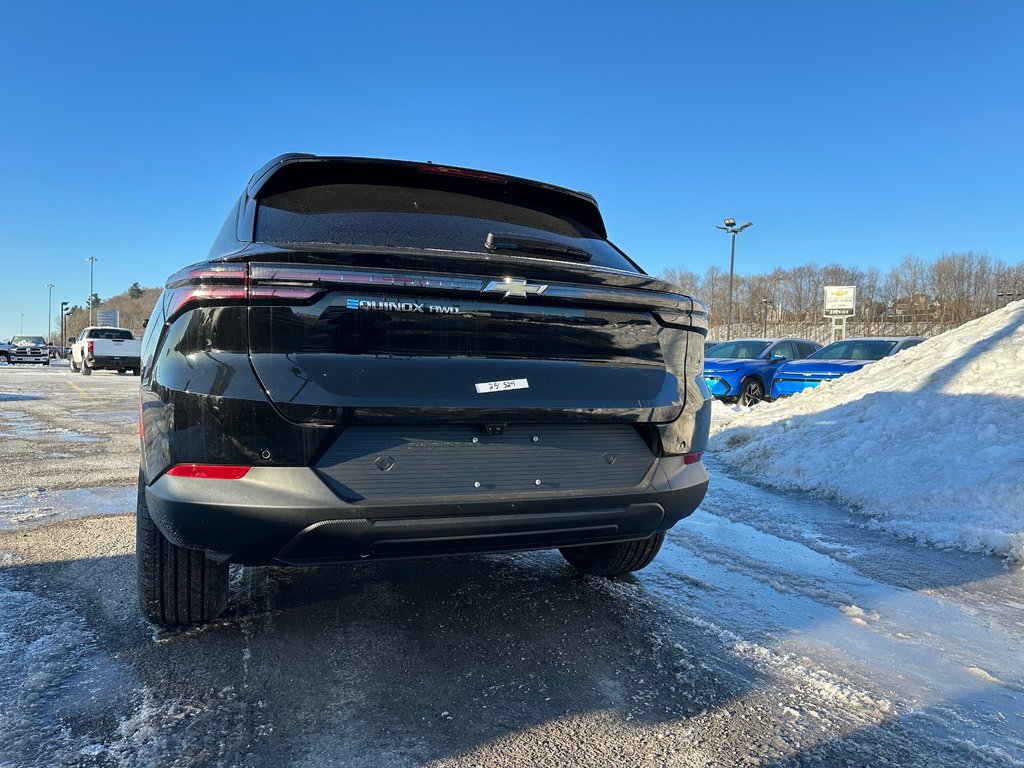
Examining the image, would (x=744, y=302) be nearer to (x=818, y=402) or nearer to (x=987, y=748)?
(x=818, y=402)

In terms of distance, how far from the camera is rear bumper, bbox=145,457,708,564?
6.60 ft

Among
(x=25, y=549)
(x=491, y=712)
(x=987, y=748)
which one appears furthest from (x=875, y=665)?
(x=25, y=549)

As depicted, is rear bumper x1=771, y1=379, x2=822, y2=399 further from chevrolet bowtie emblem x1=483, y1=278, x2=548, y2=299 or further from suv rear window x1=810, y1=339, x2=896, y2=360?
chevrolet bowtie emblem x1=483, y1=278, x2=548, y2=299

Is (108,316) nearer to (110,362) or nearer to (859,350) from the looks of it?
(110,362)

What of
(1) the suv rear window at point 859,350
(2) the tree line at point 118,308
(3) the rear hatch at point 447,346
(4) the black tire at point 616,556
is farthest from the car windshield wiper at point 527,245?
(2) the tree line at point 118,308

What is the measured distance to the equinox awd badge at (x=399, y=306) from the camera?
6.84 ft

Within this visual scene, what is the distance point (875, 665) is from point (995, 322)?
25.2ft

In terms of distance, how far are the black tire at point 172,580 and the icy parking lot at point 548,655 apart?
0.11 metres

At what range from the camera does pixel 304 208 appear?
2580 millimetres

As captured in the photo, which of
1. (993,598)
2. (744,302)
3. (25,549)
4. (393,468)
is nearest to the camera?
(393,468)

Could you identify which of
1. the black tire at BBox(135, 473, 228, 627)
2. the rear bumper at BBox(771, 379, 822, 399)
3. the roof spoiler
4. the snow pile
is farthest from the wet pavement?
the rear bumper at BBox(771, 379, 822, 399)

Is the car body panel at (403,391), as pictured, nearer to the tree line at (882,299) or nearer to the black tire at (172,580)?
the black tire at (172,580)

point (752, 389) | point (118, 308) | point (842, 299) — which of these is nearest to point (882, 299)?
point (842, 299)

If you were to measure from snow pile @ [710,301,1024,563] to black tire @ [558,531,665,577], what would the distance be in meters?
2.30
